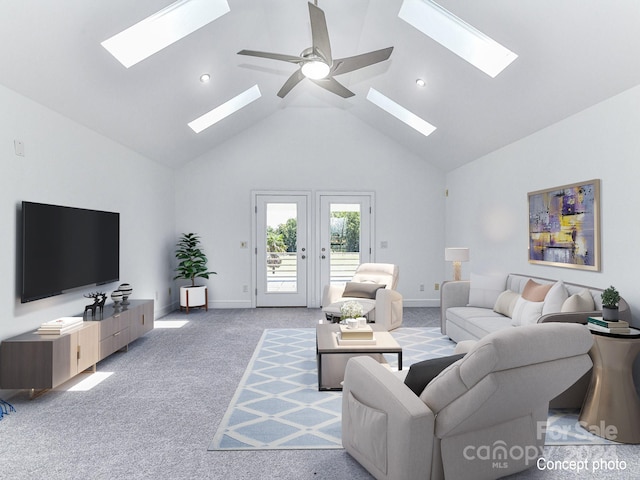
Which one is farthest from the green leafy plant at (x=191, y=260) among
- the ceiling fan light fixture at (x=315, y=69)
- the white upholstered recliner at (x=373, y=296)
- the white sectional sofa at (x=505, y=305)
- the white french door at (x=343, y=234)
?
the ceiling fan light fixture at (x=315, y=69)

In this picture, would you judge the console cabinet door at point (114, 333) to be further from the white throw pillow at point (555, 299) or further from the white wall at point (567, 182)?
the white wall at point (567, 182)

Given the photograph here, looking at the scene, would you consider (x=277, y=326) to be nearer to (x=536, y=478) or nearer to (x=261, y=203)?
(x=261, y=203)

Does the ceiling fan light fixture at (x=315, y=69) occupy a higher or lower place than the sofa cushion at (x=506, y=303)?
higher

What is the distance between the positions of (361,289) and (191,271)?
304 cm

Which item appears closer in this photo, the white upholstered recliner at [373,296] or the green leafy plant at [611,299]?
the green leafy plant at [611,299]

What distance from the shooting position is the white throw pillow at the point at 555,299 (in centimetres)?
347

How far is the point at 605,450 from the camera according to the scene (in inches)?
Answer: 98.1

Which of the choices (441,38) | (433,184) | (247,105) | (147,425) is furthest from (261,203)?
(147,425)

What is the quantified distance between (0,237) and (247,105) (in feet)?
13.5

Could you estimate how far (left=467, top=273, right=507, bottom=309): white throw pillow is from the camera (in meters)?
4.78

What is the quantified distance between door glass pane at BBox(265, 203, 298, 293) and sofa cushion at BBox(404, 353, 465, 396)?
564 cm

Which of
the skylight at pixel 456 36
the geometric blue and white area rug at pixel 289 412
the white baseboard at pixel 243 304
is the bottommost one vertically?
the geometric blue and white area rug at pixel 289 412

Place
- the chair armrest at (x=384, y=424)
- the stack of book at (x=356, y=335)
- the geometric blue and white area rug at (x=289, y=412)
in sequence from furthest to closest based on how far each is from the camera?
the stack of book at (x=356, y=335) → the geometric blue and white area rug at (x=289, y=412) → the chair armrest at (x=384, y=424)

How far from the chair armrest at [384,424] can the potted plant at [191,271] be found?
16.7 ft
